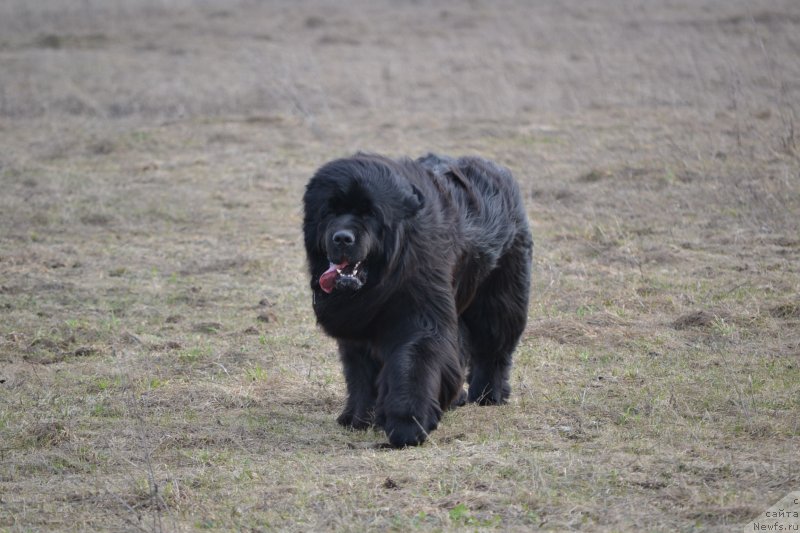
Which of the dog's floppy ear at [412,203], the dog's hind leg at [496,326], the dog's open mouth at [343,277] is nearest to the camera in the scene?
the dog's open mouth at [343,277]

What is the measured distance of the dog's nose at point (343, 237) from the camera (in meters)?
5.70

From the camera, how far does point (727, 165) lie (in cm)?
1248

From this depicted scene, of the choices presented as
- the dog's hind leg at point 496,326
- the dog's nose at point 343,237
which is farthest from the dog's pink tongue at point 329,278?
the dog's hind leg at point 496,326

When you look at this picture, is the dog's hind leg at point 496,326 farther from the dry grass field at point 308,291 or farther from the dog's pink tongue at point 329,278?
the dog's pink tongue at point 329,278

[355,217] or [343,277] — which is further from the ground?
[355,217]

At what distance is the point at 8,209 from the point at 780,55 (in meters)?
13.1

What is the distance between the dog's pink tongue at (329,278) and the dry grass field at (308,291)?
2.90 ft

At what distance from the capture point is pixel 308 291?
9.49 meters

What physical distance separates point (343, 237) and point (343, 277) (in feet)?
0.79

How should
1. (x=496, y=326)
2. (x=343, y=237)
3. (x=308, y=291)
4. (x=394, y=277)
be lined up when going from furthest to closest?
(x=308, y=291) → (x=496, y=326) → (x=394, y=277) → (x=343, y=237)

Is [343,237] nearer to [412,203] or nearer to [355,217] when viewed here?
[355,217]

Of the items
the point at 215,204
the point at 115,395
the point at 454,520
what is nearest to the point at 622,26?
the point at 215,204

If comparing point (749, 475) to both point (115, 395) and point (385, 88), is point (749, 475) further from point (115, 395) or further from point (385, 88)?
point (385, 88)

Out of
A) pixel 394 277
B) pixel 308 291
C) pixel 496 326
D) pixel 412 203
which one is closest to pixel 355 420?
pixel 394 277
